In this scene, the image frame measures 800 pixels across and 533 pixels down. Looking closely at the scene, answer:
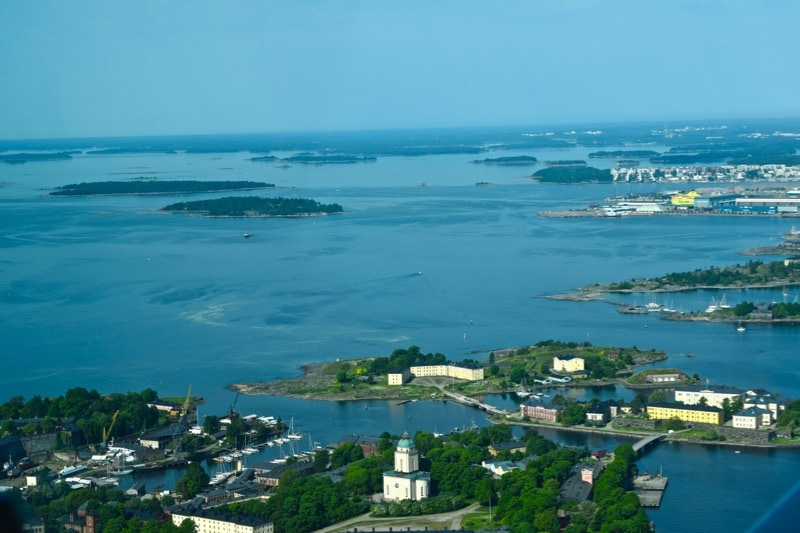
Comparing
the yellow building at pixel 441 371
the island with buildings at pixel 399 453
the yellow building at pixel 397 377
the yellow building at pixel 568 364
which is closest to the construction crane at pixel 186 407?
the island with buildings at pixel 399 453

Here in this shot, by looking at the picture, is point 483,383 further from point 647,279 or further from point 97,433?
point 647,279

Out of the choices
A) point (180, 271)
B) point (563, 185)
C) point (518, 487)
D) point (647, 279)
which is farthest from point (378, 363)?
point (563, 185)

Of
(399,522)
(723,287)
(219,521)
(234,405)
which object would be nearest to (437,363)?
(234,405)

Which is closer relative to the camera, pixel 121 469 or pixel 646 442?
pixel 121 469

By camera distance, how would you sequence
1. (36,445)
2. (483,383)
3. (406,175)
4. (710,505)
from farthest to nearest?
(406,175)
(483,383)
(36,445)
(710,505)

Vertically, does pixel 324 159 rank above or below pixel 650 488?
above

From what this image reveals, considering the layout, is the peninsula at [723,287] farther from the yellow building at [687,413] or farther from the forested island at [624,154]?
the forested island at [624,154]

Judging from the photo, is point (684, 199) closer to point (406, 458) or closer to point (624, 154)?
point (624, 154)

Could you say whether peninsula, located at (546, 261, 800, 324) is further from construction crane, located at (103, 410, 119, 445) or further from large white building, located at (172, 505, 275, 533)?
large white building, located at (172, 505, 275, 533)
